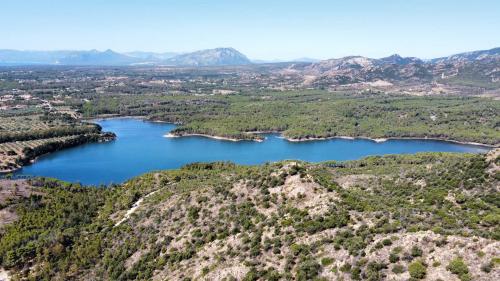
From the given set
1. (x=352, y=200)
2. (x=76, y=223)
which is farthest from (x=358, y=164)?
(x=76, y=223)

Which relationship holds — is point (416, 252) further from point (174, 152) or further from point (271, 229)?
point (174, 152)

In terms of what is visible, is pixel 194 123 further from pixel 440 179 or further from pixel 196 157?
pixel 440 179

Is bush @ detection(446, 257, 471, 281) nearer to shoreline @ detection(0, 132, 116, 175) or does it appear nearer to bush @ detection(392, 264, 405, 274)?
bush @ detection(392, 264, 405, 274)

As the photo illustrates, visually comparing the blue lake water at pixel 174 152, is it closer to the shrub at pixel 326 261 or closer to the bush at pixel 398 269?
the shrub at pixel 326 261

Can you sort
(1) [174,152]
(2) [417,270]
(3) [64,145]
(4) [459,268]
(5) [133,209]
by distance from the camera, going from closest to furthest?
(4) [459,268], (2) [417,270], (5) [133,209], (1) [174,152], (3) [64,145]

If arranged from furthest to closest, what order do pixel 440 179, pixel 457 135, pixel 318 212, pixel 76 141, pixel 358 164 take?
pixel 457 135 → pixel 76 141 → pixel 358 164 → pixel 440 179 → pixel 318 212

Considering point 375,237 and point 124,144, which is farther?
point 124,144

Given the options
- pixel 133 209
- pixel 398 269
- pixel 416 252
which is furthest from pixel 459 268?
pixel 133 209
